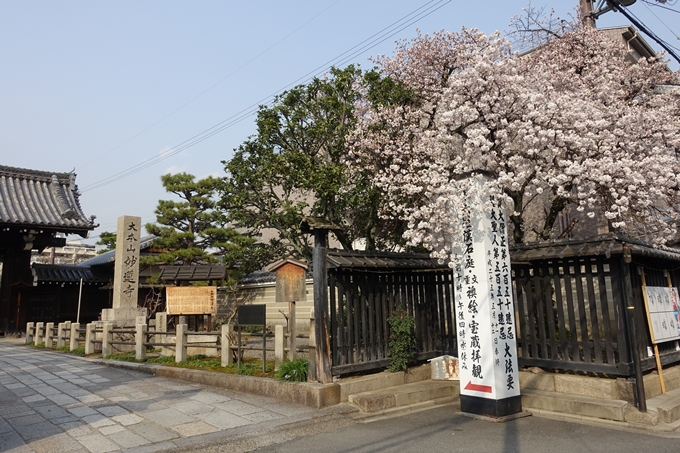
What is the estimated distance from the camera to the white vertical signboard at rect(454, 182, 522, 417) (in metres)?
8.14

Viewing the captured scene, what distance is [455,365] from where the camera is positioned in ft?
34.2

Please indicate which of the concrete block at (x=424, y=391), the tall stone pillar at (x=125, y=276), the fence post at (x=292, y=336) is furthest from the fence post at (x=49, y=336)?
the concrete block at (x=424, y=391)

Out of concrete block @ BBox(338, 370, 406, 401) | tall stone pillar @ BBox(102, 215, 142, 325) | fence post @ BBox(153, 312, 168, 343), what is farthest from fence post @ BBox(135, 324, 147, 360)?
concrete block @ BBox(338, 370, 406, 401)

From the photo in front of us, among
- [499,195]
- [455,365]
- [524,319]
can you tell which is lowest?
[455,365]

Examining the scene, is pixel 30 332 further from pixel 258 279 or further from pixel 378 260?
pixel 378 260

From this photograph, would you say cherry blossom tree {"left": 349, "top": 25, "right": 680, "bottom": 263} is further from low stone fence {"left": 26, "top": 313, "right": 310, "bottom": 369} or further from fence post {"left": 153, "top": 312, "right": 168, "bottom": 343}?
fence post {"left": 153, "top": 312, "right": 168, "bottom": 343}

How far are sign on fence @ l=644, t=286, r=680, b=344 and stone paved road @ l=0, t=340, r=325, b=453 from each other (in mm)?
6510

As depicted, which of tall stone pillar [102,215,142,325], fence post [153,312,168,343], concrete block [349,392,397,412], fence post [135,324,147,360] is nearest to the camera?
concrete block [349,392,397,412]

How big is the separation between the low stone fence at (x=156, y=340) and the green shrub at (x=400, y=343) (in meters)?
2.14

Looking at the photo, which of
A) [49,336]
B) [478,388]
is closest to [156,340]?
[49,336]

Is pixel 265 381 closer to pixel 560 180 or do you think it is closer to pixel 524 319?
pixel 524 319

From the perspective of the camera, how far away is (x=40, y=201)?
25.1 meters

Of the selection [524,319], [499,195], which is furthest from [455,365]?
[499,195]

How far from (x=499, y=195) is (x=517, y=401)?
12.1 feet
